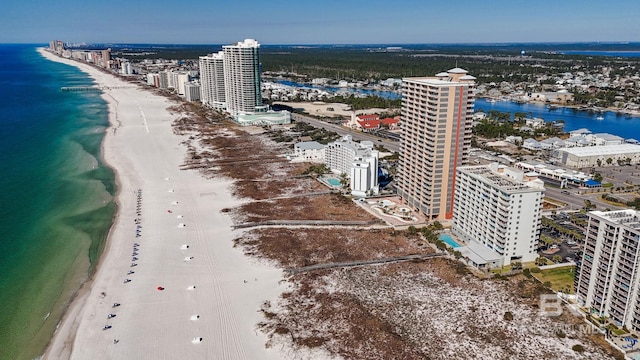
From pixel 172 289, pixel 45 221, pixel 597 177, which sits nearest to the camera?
pixel 172 289

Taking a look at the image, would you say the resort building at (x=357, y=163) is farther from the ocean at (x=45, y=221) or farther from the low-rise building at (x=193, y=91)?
the low-rise building at (x=193, y=91)

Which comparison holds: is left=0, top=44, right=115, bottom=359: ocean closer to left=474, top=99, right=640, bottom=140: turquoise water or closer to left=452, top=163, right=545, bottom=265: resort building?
left=452, top=163, right=545, bottom=265: resort building

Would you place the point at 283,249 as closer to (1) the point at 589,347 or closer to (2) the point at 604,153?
(1) the point at 589,347

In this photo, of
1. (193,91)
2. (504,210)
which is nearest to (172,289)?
(504,210)

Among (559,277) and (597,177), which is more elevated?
(597,177)

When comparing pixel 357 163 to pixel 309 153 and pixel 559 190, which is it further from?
pixel 559 190

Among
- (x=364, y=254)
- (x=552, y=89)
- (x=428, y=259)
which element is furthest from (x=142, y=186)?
(x=552, y=89)

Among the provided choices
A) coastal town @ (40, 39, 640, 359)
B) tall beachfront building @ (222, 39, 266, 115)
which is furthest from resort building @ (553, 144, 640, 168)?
tall beachfront building @ (222, 39, 266, 115)
